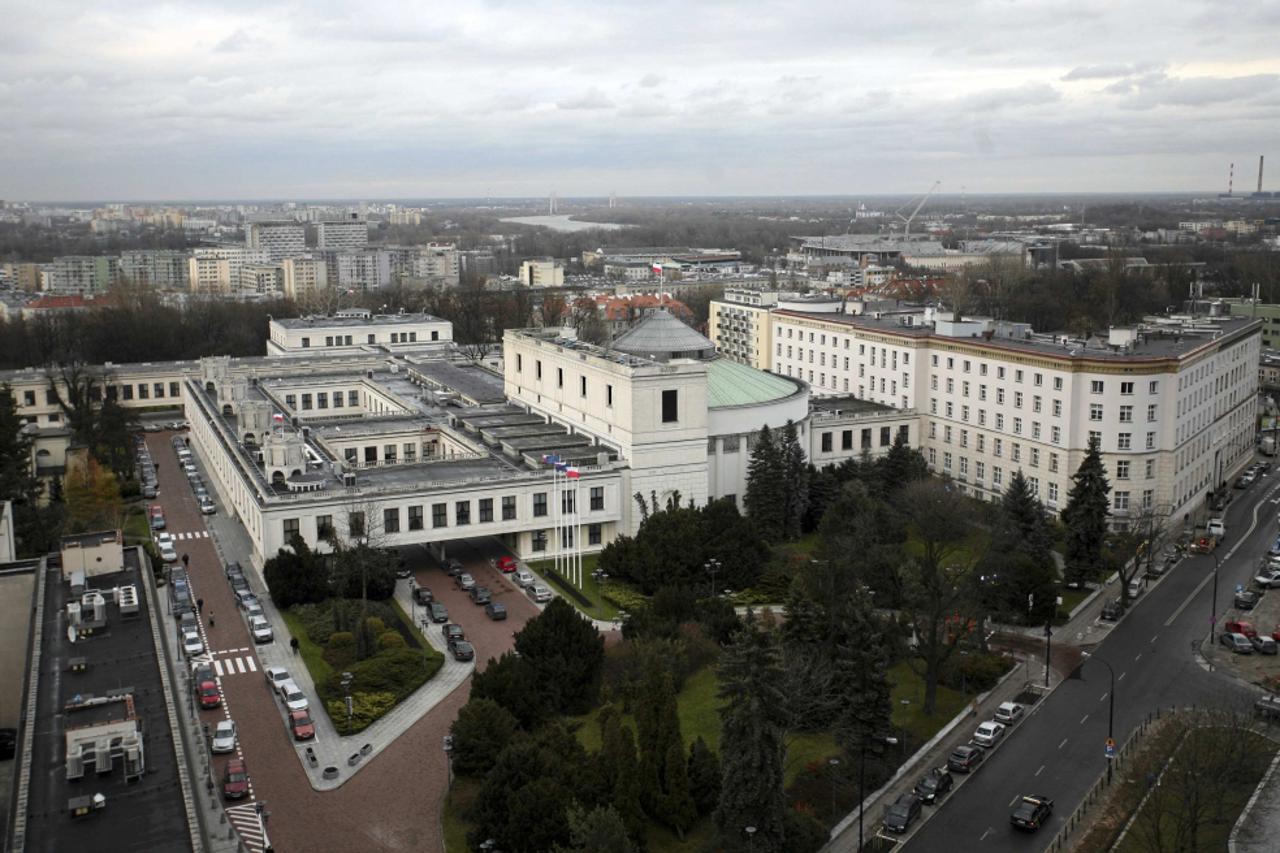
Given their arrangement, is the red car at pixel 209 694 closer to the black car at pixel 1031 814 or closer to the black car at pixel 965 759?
the black car at pixel 965 759

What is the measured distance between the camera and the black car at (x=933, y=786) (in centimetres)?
3956

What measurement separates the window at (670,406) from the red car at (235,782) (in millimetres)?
34099

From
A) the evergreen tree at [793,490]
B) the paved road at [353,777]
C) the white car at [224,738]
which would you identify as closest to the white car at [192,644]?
the paved road at [353,777]

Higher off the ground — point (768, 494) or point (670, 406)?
point (670, 406)

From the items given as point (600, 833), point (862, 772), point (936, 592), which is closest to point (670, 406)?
point (936, 592)

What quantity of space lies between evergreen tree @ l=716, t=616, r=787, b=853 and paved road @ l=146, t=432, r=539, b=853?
387 inches

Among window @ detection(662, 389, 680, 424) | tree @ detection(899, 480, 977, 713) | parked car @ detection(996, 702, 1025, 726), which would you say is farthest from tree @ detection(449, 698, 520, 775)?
window @ detection(662, 389, 680, 424)

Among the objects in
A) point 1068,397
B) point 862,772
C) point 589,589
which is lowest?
point 589,589

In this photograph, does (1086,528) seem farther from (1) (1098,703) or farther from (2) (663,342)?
(2) (663,342)

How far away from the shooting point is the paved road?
123 ft

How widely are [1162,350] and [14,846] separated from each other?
2683 inches

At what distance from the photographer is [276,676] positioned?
48500 millimetres

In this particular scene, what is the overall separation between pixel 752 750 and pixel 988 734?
45.8ft

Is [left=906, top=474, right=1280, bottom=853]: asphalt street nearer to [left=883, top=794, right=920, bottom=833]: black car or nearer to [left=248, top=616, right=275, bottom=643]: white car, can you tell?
[left=883, top=794, right=920, bottom=833]: black car
